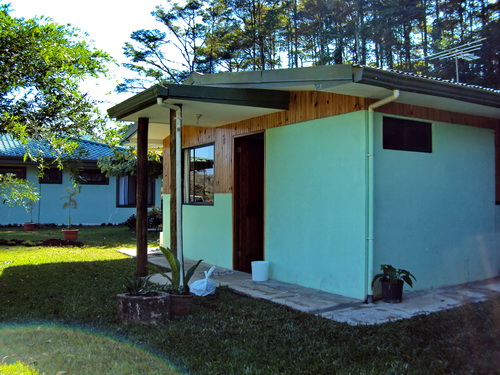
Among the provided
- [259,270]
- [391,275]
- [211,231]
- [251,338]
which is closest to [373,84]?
[391,275]

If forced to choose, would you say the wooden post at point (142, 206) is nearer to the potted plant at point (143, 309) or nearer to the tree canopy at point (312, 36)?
the potted plant at point (143, 309)

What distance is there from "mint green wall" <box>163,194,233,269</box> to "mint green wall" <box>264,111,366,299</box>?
0.98 m

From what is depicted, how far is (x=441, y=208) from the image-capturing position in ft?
20.2

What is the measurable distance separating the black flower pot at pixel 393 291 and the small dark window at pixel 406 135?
62.9 inches

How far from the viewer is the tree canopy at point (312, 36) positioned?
16.2 m

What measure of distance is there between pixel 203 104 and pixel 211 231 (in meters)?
2.80

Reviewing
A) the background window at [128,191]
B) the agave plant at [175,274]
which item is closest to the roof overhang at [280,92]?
the agave plant at [175,274]

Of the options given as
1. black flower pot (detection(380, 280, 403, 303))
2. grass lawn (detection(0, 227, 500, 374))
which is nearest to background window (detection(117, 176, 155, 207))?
grass lawn (detection(0, 227, 500, 374))

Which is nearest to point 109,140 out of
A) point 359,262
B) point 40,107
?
point 40,107

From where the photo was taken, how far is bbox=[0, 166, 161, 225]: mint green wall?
1669cm

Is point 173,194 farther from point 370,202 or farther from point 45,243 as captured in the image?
point 45,243

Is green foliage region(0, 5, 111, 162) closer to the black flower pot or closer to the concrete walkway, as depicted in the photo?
the concrete walkway

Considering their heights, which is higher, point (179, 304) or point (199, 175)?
A: point (199, 175)

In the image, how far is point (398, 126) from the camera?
5773mm
